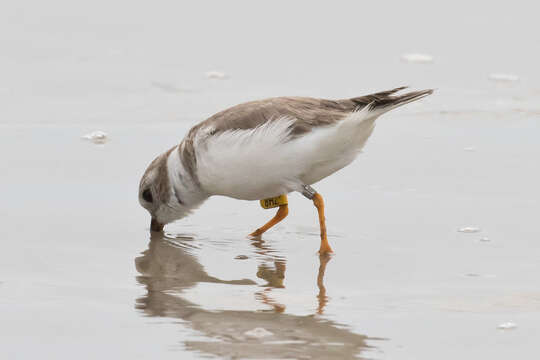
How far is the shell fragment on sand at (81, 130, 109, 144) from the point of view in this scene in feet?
35.5

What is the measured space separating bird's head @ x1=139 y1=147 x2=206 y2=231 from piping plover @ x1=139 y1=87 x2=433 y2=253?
122 millimetres

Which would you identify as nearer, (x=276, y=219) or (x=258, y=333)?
(x=258, y=333)

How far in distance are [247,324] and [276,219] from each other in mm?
2755

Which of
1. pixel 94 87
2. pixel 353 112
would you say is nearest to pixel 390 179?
pixel 353 112

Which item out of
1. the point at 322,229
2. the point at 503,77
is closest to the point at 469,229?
the point at 322,229

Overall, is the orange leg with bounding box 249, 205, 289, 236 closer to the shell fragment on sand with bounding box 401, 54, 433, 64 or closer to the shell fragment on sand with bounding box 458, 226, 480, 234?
the shell fragment on sand with bounding box 458, 226, 480, 234

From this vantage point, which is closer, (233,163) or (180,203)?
(233,163)

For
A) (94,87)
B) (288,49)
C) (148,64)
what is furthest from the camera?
(288,49)

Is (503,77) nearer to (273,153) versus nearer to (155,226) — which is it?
(273,153)

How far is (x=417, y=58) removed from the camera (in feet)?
47.4

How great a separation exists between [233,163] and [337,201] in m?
1.53

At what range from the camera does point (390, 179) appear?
975 centimetres

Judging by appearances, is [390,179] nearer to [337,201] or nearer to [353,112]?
[337,201]

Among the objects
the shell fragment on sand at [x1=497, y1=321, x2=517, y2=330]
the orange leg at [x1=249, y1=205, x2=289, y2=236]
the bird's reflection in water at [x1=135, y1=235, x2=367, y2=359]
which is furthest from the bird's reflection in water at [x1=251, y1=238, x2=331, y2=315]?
the shell fragment on sand at [x1=497, y1=321, x2=517, y2=330]
